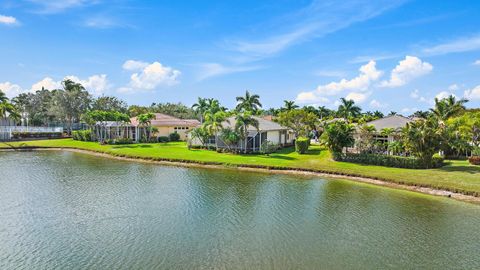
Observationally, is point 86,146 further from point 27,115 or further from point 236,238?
point 27,115

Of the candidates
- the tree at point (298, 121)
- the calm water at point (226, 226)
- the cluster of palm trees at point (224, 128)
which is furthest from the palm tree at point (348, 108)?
the calm water at point (226, 226)

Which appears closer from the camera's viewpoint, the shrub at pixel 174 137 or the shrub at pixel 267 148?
the shrub at pixel 267 148

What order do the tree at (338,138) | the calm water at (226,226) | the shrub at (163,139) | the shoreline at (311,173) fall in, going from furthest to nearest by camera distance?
the shrub at (163,139) → the tree at (338,138) → the shoreline at (311,173) → the calm water at (226,226)

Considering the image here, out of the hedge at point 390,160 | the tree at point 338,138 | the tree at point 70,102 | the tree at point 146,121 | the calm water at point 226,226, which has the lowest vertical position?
the calm water at point 226,226

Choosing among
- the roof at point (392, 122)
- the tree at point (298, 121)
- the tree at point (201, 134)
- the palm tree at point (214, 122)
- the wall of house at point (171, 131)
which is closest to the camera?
the roof at point (392, 122)

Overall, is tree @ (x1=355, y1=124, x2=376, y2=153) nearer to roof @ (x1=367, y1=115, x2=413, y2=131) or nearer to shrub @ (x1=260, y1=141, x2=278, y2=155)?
roof @ (x1=367, y1=115, x2=413, y2=131)

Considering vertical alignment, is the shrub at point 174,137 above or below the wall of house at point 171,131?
below

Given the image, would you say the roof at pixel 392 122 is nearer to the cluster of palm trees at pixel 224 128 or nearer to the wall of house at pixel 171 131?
the cluster of palm trees at pixel 224 128
